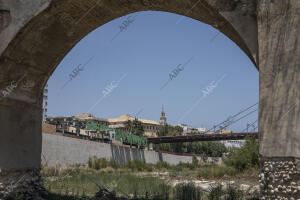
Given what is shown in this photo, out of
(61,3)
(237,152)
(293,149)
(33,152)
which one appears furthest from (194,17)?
(237,152)

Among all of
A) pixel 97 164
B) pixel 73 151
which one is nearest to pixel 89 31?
pixel 97 164

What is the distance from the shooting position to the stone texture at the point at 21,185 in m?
6.61

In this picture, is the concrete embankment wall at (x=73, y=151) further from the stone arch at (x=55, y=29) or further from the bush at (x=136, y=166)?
the stone arch at (x=55, y=29)

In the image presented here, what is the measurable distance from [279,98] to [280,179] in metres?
0.98

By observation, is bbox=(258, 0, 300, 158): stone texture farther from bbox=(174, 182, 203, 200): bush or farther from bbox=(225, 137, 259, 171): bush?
bbox=(225, 137, 259, 171): bush

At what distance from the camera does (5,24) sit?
20.5 ft

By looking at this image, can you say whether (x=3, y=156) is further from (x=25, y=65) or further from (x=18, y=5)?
(x=18, y=5)

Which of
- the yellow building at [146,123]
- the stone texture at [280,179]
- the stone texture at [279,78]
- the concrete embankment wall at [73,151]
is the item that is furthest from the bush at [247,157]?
the yellow building at [146,123]

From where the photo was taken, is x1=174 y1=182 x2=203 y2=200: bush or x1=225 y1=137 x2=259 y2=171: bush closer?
x1=174 y1=182 x2=203 y2=200: bush

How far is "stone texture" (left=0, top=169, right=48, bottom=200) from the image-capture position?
661cm

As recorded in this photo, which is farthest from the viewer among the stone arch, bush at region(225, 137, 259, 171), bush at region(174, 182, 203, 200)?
bush at region(225, 137, 259, 171)

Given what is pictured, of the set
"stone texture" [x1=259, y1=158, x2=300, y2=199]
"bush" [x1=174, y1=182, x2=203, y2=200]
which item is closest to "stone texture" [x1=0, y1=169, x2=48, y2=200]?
"bush" [x1=174, y1=182, x2=203, y2=200]

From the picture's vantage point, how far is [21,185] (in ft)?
22.6

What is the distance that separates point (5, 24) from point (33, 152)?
283 centimetres
